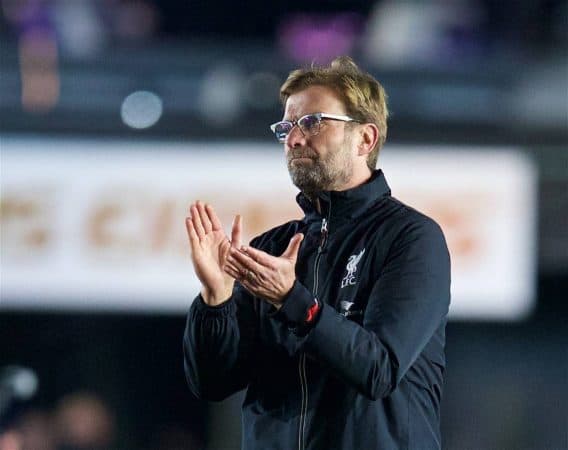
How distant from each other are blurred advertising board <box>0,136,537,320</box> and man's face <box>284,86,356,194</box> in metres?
4.02

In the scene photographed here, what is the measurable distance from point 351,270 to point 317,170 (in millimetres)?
303

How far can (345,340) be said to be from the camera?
2760 mm

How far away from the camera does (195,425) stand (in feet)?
27.8

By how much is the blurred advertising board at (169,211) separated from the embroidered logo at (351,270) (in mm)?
4221

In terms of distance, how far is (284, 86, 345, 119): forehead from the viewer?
127 inches

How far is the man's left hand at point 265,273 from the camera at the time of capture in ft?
9.16

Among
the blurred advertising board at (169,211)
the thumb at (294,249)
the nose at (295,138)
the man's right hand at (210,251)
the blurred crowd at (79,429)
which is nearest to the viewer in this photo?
the thumb at (294,249)

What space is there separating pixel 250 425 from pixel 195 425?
5509 millimetres

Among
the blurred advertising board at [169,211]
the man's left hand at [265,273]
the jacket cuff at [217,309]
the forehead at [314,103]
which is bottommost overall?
the blurred advertising board at [169,211]

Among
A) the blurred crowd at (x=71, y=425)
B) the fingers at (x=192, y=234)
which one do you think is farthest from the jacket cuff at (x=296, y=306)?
the blurred crowd at (x=71, y=425)

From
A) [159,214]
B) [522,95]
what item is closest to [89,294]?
[159,214]

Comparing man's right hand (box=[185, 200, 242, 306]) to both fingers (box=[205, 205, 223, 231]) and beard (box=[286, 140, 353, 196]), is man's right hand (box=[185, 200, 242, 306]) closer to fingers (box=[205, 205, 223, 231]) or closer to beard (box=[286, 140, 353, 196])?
fingers (box=[205, 205, 223, 231])

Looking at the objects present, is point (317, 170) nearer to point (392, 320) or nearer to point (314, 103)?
point (314, 103)

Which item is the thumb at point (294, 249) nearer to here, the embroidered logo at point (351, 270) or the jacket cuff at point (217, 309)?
the embroidered logo at point (351, 270)
